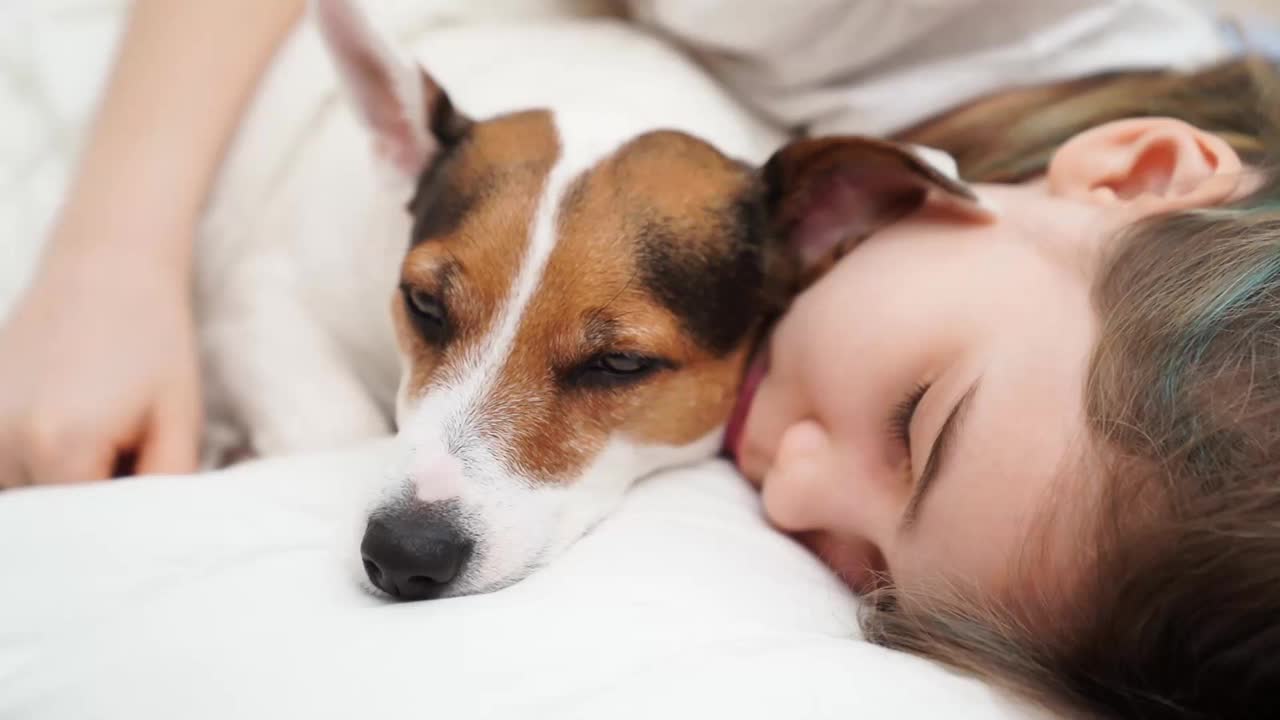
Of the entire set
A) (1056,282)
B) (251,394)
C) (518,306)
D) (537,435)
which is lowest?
(251,394)

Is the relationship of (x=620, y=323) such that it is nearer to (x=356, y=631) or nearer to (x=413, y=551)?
(x=413, y=551)

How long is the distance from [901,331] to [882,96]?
0.67 m

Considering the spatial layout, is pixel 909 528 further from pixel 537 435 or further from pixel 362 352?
pixel 362 352

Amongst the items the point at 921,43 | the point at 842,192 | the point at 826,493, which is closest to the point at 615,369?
the point at 826,493

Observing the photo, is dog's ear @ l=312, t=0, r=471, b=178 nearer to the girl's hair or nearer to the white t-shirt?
the white t-shirt

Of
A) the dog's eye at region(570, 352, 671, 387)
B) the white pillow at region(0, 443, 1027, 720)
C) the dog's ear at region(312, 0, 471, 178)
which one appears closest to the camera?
the white pillow at region(0, 443, 1027, 720)

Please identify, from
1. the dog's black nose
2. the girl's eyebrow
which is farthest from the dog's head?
the girl's eyebrow

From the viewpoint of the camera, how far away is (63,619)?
752 mm

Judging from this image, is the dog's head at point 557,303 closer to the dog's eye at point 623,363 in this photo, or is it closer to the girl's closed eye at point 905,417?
the dog's eye at point 623,363

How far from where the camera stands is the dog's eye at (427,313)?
3.47ft

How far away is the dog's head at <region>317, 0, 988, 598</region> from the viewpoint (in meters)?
0.95

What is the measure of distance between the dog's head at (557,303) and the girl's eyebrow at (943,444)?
0.28 meters

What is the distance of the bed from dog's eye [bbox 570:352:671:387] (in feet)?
0.53

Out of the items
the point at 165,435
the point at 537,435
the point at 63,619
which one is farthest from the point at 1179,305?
the point at 165,435
